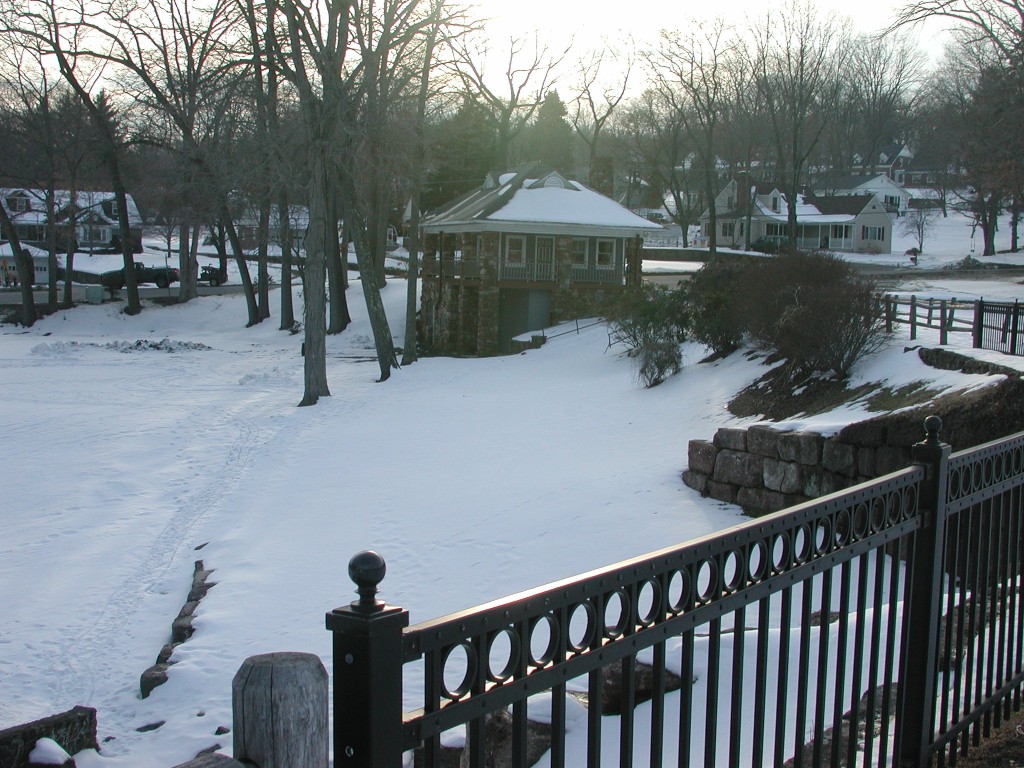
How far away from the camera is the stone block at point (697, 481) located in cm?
1292

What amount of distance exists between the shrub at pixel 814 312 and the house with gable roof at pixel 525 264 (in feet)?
60.0

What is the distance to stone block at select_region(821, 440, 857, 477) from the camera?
1095 centimetres

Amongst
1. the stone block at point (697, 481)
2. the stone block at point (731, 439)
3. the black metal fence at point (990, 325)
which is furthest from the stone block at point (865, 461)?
the black metal fence at point (990, 325)

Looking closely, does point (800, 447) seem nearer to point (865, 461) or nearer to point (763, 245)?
point (865, 461)

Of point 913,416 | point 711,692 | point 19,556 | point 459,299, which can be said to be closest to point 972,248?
point 459,299

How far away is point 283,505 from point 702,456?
20.2 ft

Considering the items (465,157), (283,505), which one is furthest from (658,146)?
(283,505)

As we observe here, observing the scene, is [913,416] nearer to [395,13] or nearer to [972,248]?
[395,13]

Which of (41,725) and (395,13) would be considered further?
(395,13)

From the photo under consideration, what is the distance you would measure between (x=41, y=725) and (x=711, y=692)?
4.38 metres

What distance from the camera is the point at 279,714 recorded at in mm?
2143

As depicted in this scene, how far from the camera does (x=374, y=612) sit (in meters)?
2.02

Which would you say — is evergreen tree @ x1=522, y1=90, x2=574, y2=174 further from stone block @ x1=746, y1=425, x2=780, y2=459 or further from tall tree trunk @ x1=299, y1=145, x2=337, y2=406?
stone block @ x1=746, y1=425, x2=780, y2=459

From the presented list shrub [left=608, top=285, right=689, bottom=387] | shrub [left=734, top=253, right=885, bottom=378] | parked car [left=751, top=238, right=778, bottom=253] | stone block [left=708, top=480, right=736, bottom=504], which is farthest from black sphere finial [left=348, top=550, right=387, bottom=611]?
parked car [left=751, top=238, right=778, bottom=253]
